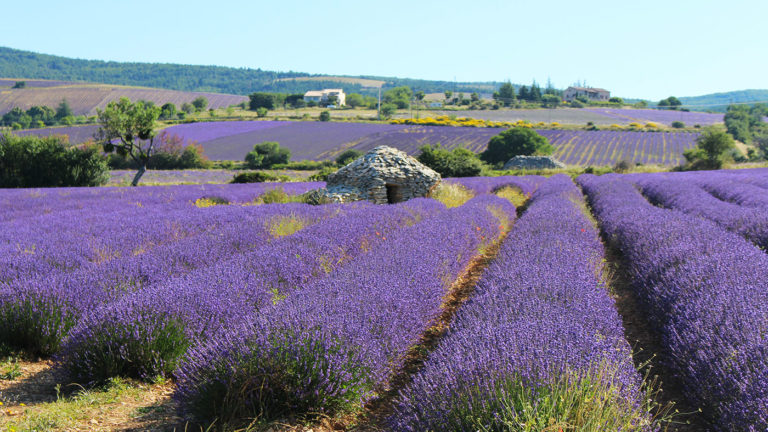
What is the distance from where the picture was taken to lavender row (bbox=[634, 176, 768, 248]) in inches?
231

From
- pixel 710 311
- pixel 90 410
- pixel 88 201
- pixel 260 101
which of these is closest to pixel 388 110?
pixel 260 101

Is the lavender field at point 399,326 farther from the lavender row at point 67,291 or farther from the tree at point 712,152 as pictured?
the tree at point 712,152

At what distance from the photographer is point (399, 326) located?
9.01ft

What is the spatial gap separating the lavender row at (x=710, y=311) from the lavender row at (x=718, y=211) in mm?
795

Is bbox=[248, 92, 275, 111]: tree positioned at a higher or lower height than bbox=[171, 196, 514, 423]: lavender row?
higher

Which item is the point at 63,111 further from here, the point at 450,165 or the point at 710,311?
the point at 710,311

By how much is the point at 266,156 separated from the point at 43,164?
17477 mm

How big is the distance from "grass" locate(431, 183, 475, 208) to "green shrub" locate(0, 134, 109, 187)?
17087mm

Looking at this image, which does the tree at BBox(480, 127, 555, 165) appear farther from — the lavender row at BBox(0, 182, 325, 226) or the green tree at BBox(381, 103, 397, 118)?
the green tree at BBox(381, 103, 397, 118)

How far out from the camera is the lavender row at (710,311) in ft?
6.63

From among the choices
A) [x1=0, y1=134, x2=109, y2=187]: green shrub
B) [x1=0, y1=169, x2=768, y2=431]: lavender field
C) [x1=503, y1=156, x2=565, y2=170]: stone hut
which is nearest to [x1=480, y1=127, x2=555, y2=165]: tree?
[x1=503, y1=156, x2=565, y2=170]: stone hut

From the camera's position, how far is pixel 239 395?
2.16m

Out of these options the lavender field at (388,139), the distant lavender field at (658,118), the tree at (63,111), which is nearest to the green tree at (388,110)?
the lavender field at (388,139)

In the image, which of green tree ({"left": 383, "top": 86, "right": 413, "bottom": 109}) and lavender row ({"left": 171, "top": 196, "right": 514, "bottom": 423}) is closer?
lavender row ({"left": 171, "top": 196, "right": 514, "bottom": 423})
